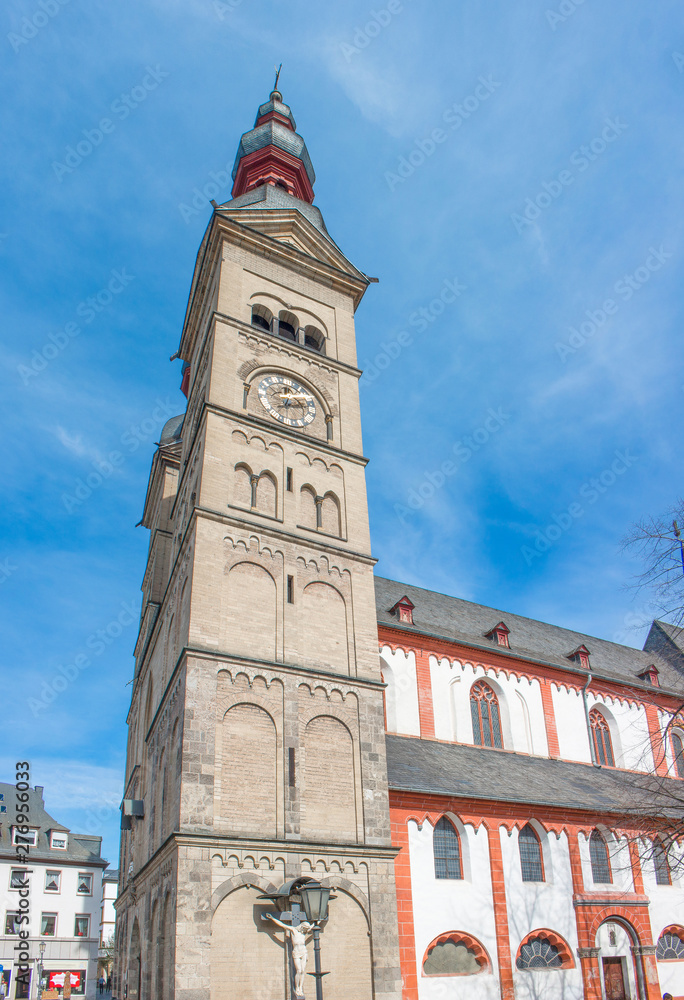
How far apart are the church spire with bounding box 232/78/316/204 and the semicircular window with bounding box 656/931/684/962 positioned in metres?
28.4

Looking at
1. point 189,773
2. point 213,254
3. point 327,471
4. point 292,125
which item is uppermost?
point 292,125

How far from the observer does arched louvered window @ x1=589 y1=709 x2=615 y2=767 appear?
85.8 feet

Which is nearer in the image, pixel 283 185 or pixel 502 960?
pixel 502 960

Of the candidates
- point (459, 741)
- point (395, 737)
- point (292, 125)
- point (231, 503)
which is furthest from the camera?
point (292, 125)

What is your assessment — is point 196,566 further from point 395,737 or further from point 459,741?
point 459,741

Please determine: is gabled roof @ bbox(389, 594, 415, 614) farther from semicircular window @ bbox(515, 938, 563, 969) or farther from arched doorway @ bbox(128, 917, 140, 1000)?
arched doorway @ bbox(128, 917, 140, 1000)

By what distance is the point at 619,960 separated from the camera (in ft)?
64.9

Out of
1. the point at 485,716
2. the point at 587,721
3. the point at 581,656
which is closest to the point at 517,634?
the point at 581,656

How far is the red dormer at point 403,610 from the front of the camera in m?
23.7

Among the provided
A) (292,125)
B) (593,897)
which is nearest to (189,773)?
(593,897)

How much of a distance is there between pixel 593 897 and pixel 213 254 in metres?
21.2

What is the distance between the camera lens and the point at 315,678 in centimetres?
1708

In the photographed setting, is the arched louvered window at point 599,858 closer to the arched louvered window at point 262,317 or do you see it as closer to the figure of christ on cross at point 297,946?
the figure of christ on cross at point 297,946

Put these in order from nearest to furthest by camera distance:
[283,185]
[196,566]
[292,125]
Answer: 1. [196,566]
2. [283,185]
3. [292,125]
